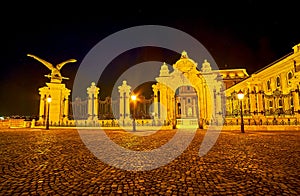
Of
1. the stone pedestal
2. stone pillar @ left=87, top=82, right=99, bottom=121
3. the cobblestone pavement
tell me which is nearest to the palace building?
stone pillar @ left=87, top=82, right=99, bottom=121

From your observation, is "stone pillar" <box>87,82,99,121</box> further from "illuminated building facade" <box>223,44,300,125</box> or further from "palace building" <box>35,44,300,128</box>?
"illuminated building facade" <box>223,44,300,125</box>

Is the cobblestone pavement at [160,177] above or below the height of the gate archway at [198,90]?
below

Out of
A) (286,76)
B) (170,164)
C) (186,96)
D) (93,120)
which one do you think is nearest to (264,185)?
(170,164)

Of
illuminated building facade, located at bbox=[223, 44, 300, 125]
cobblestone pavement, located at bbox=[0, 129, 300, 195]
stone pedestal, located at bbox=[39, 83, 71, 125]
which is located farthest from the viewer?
stone pedestal, located at bbox=[39, 83, 71, 125]

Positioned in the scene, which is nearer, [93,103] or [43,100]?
[93,103]

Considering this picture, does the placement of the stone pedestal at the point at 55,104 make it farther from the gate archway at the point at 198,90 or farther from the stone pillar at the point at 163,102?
the stone pillar at the point at 163,102

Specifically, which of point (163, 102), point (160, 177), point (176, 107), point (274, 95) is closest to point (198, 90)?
point (176, 107)

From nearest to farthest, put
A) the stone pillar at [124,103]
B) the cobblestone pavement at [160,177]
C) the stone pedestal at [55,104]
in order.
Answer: the cobblestone pavement at [160,177] < the stone pillar at [124,103] < the stone pedestal at [55,104]

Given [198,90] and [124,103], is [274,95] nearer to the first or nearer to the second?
[198,90]

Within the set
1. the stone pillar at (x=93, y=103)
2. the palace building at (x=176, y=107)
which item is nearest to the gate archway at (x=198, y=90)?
the palace building at (x=176, y=107)

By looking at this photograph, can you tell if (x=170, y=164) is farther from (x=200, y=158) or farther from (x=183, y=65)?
(x=183, y=65)

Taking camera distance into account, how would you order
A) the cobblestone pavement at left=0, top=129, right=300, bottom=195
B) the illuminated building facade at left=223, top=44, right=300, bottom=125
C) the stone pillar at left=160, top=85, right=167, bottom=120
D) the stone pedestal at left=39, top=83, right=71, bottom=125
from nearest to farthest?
the cobblestone pavement at left=0, top=129, right=300, bottom=195 < the illuminated building facade at left=223, top=44, right=300, bottom=125 < the stone pillar at left=160, top=85, right=167, bottom=120 < the stone pedestal at left=39, top=83, right=71, bottom=125

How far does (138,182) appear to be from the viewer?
12.9ft

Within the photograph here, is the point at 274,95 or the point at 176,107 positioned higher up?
the point at 274,95
